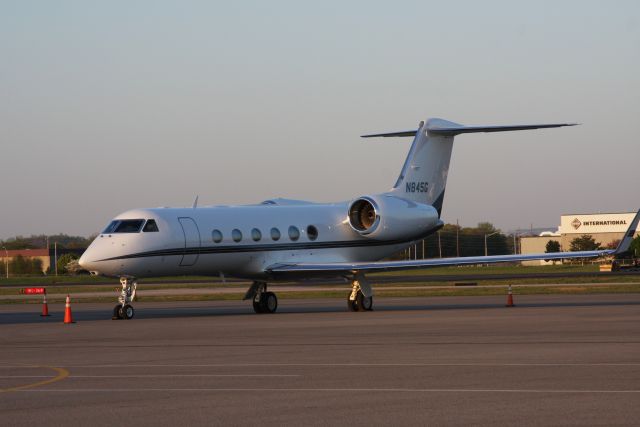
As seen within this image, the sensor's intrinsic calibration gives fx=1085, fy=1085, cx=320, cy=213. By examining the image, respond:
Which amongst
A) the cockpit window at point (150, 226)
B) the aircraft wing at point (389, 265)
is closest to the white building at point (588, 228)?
the aircraft wing at point (389, 265)

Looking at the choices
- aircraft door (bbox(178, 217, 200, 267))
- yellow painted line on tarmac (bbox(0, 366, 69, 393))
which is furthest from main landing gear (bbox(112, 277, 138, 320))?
yellow painted line on tarmac (bbox(0, 366, 69, 393))

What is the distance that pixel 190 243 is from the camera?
28156 millimetres

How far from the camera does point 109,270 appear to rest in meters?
26.9

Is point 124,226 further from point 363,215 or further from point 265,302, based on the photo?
point 363,215

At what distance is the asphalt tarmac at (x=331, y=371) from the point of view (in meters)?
9.85

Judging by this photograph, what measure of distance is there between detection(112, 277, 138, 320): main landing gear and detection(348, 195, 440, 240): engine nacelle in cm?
731

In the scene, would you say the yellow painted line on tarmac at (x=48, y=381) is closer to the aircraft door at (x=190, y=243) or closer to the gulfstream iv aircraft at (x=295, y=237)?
the gulfstream iv aircraft at (x=295, y=237)

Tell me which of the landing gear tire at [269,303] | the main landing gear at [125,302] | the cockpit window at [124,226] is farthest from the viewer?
the landing gear tire at [269,303]

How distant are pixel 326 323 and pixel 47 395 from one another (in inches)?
493

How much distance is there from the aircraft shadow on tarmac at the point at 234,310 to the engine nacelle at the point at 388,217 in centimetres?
219

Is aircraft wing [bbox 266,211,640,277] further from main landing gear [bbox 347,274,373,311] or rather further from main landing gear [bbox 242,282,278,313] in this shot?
main landing gear [bbox 242,282,278,313]

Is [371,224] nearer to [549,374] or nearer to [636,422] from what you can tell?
[549,374]

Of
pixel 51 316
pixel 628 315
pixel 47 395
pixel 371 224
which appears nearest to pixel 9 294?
pixel 51 316

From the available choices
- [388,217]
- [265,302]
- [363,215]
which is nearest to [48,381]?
[265,302]
